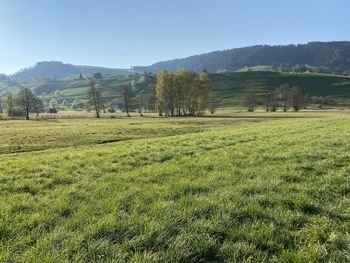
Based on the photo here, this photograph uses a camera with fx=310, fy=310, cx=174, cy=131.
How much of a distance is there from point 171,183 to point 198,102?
3805 inches

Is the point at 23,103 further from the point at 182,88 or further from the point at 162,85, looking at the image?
the point at 182,88

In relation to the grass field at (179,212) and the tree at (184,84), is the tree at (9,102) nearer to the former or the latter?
the tree at (184,84)

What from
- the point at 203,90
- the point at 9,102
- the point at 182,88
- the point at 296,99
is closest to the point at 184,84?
the point at 182,88

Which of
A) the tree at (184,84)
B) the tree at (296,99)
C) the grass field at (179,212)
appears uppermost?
the tree at (184,84)

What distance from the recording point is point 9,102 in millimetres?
129375

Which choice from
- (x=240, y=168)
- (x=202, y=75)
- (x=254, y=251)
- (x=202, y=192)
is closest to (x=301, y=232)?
(x=254, y=251)

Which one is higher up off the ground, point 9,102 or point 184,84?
point 184,84

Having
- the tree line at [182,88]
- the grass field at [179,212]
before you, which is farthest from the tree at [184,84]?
the grass field at [179,212]

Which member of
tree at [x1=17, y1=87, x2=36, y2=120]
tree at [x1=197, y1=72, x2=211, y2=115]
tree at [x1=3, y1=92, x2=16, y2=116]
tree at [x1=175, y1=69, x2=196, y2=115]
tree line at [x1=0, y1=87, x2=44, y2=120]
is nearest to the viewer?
tree at [x1=197, y1=72, x2=211, y2=115]

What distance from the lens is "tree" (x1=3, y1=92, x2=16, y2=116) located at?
128m

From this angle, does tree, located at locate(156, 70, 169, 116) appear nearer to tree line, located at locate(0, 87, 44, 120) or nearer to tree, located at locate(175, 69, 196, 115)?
tree, located at locate(175, 69, 196, 115)

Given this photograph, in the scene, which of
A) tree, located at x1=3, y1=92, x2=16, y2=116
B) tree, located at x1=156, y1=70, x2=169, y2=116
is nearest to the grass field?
tree, located at x1=156, y1=70, x2=169, y2=116

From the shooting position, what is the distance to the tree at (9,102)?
421 ft

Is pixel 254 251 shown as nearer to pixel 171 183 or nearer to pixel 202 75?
pixel 171 183
